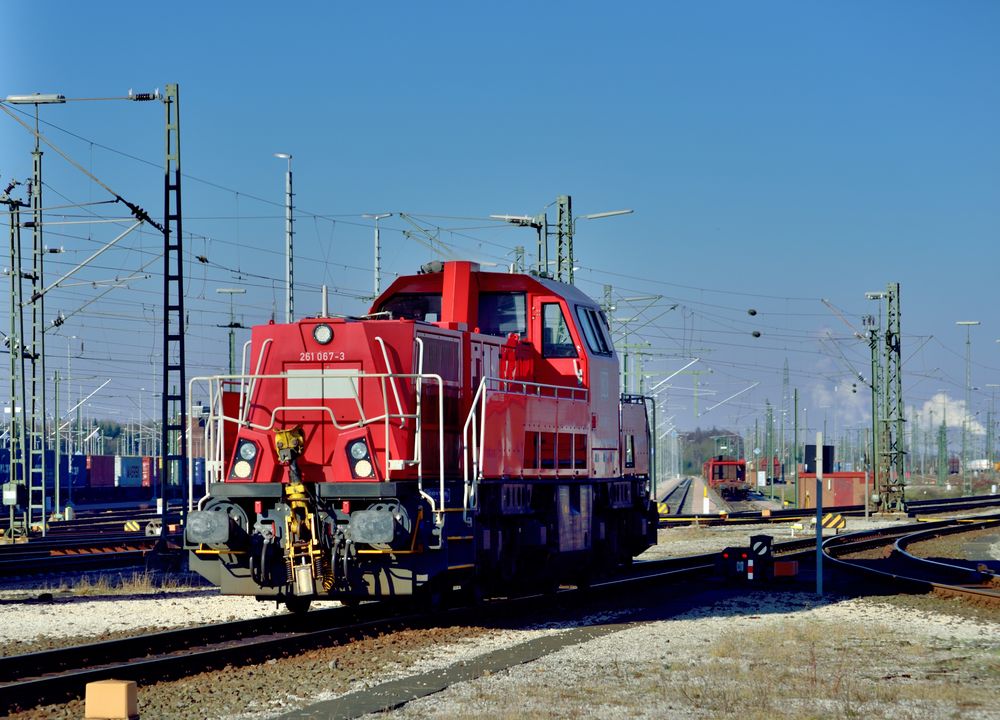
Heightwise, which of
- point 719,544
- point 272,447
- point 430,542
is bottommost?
point 719,544

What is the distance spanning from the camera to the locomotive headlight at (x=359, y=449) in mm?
13758

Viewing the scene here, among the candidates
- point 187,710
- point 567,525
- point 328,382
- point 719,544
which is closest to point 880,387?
point 719,544

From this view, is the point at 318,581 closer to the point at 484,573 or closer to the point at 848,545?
the point at 484,573

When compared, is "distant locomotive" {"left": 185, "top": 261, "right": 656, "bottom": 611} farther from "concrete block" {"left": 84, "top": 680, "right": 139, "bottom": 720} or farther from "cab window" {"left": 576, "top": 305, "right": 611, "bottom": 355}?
"concrete block" {"left": 84, "top": 680, "right": 139, "bottom": 720}

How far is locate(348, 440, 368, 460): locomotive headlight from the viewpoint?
1376 cm

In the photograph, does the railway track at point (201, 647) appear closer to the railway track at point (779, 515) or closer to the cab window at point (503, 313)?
the cab window at point (503, 313)

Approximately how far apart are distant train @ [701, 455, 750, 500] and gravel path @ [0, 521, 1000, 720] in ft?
227

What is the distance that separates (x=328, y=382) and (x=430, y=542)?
7.38ft

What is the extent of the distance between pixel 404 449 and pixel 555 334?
4208 mm

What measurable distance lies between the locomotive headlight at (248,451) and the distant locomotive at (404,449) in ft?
0.07

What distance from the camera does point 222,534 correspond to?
13.5m

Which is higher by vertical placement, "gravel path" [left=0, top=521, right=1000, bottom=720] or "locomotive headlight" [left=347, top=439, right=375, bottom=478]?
"locomotive headlight" [left=347, top=439, right=375, bottom=478]

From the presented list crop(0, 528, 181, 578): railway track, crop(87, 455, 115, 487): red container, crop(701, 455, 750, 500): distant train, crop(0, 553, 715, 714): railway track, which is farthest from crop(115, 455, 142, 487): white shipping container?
crop(0, 553, 715, 714): railway track

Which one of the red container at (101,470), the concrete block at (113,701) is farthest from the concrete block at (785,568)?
the red container at (101,470)
